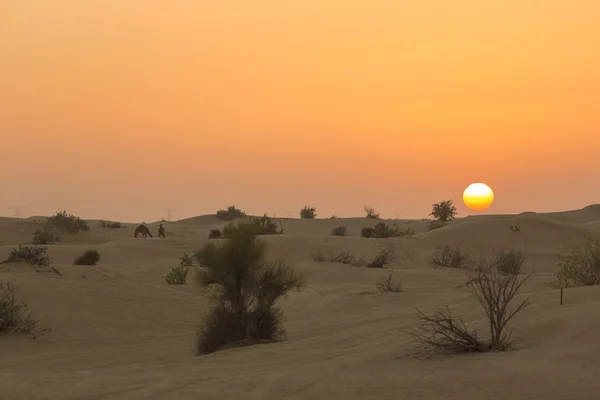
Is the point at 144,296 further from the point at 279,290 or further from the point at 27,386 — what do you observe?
the point at 27,386

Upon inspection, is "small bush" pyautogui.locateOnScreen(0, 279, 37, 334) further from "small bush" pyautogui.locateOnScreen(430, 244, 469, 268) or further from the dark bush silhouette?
the dark bush silhouette

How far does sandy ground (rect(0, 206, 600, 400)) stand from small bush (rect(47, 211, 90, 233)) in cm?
2231

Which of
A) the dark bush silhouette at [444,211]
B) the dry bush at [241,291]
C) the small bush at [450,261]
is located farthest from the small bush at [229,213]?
the dry bush at [241,291]

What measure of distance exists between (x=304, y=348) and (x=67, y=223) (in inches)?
1562

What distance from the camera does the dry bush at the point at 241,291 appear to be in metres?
13.7

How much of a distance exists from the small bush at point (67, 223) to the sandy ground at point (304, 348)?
22.3 meters

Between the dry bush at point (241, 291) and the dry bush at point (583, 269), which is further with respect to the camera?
the dry bush at point (583, 269)

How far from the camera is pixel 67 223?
49188 millimetres

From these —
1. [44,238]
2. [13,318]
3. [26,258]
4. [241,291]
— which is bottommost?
[13,318]

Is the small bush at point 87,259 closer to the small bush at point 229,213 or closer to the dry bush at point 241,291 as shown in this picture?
the dry bush at point 241,291

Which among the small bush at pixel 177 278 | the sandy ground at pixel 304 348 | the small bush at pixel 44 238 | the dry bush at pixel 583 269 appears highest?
the small bush at pixel 44 238

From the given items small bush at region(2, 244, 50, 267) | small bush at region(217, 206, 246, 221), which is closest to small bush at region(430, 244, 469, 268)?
small bush at region(2, 244, 50, 267)

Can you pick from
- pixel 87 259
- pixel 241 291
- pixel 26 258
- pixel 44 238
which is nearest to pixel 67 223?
pixel 44 238

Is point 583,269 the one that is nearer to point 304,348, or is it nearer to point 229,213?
point 304,348
